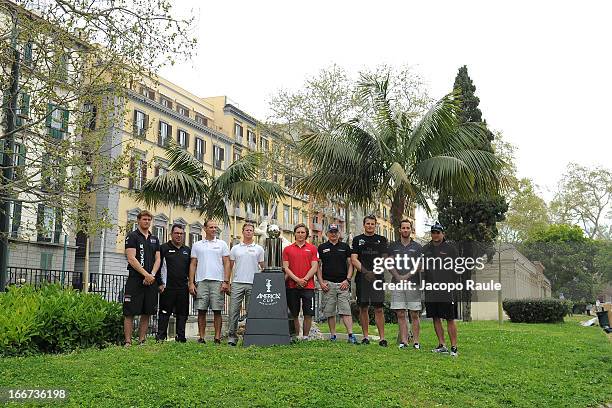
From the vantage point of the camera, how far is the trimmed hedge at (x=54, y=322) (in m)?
8.05

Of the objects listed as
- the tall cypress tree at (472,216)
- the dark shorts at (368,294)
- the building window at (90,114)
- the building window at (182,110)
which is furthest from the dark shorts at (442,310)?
the building window at (182,110)

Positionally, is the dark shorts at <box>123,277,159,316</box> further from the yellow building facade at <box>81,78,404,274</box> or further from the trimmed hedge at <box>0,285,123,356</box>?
the yellow building facade at <box>81,78,404,274</box>

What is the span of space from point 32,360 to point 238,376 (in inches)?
112

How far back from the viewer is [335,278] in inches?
380

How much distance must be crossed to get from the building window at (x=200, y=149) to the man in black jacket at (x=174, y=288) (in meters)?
38.7

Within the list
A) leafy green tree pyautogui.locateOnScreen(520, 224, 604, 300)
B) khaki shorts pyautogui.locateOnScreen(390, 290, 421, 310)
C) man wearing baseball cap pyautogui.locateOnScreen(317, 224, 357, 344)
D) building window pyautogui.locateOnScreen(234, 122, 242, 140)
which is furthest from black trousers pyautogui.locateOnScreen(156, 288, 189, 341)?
building window pyautogui.locateOnScreen(234, 122, 242, 140)

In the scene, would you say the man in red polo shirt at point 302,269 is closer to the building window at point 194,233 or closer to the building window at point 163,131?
the building window at point 163,131

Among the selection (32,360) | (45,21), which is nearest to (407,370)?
(32,360)

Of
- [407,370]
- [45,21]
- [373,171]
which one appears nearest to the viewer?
[407,370]

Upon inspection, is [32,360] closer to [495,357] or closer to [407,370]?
[407,370]

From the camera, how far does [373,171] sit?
1248 cm

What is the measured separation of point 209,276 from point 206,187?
8058 millimetres

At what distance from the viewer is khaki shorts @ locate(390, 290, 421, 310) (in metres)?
9.48

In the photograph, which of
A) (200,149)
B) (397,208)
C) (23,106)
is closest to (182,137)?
(200,149)
